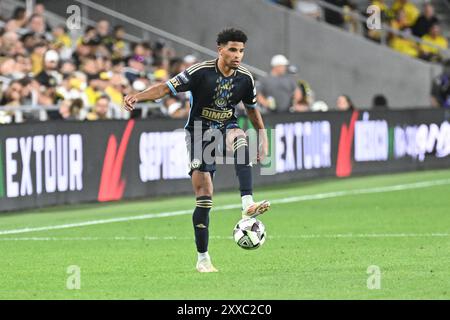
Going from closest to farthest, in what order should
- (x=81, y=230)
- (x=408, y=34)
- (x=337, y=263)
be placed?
1. (x=337, y=263)
2. (x=81, y=230)
3. (x=408, y=34)

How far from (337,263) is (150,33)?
1794 centimetres

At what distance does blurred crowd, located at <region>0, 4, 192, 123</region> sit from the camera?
800 inches

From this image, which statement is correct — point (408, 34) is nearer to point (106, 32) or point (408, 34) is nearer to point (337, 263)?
point (106, 32)

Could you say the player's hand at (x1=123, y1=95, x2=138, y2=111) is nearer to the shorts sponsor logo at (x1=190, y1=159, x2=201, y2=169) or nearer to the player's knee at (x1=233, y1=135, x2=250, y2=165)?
the shorts sponsor logo at (x1=190, y1=159, x2=201, y2=169)

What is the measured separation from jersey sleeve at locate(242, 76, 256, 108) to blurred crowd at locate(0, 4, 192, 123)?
21.9ft

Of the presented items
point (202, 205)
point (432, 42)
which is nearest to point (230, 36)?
point (202, 205)

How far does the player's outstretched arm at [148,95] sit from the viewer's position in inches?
456

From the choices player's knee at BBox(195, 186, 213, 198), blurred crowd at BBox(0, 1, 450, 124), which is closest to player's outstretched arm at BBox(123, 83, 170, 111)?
player's knee at BBox(195, 186, 213, 198)

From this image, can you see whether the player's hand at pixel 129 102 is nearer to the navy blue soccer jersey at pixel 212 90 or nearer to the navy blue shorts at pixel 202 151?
the navy blue soccer jersey at pixel 212 90

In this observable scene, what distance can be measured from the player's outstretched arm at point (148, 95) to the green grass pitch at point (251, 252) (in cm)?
159

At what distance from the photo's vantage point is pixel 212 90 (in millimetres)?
12062

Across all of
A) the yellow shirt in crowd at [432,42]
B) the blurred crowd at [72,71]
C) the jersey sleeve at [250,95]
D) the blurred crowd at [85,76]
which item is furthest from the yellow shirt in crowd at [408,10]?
the jersey sleeve at [250,95]
